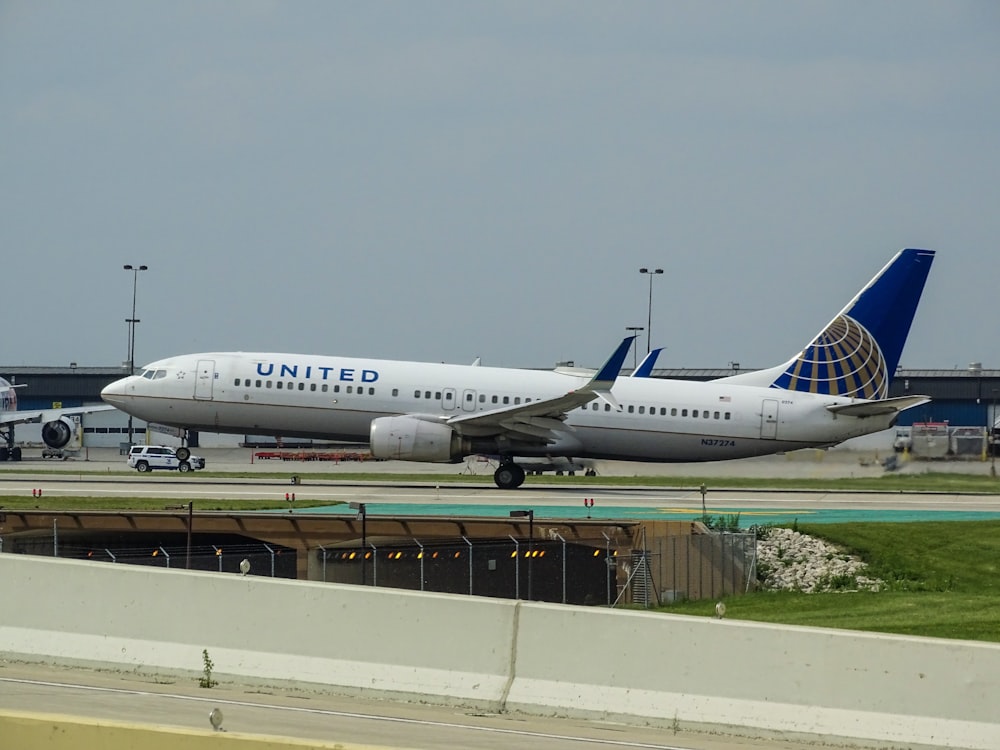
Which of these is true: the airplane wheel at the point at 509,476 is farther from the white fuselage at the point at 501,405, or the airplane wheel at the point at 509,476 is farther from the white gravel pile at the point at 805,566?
the white gravel pile at the point at 805,566

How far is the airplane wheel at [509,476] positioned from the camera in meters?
42.8

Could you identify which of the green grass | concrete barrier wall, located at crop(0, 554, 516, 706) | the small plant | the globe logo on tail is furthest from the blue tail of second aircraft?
the small plant

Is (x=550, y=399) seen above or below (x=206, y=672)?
above

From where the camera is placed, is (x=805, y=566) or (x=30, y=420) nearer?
(x=805, y=566)

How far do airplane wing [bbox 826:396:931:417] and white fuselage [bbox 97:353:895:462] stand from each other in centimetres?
27

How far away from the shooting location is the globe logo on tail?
43281 millimetres

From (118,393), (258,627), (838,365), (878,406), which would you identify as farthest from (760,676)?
(118,393)

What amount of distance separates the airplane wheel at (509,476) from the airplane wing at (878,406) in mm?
9716

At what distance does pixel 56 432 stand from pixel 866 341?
173 feet

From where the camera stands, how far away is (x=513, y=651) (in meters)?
12.7

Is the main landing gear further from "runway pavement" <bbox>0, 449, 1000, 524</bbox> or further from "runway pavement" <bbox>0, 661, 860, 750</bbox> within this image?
"runway pavement" <bbox>0, 661, 860, 750</bbox>

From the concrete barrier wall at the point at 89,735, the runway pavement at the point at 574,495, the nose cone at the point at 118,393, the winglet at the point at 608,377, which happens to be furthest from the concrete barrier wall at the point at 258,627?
the nose cone at the point at 118,393

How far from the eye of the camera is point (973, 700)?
11.2 metres

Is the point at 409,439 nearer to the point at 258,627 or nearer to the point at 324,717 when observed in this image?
the point at 258,627
